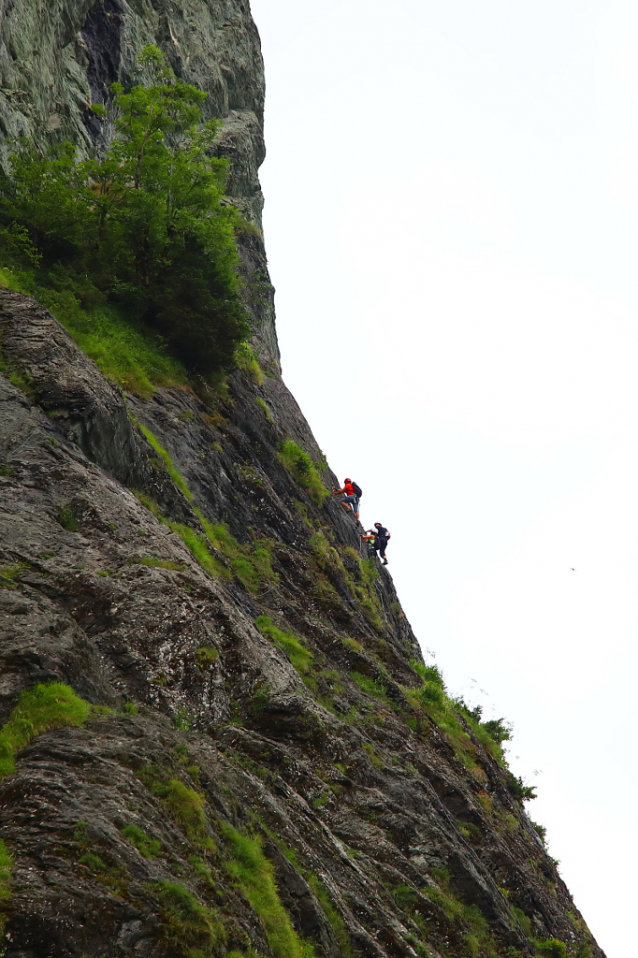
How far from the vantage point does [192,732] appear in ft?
32.6

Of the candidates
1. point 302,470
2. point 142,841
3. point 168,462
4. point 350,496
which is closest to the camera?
point 142,841

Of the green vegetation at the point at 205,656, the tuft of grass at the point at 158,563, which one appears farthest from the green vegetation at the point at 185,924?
the tuft of grass at the point at 158,563

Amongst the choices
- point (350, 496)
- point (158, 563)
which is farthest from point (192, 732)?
point (350, 496)

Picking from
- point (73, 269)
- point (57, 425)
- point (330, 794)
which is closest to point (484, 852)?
point (330, 794)

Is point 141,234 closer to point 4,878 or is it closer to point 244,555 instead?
point 244,555

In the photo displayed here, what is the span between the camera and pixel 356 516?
2962 cm

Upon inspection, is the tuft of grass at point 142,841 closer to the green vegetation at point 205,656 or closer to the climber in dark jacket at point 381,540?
the green vegetation at point 205,656

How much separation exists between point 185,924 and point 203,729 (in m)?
3.89

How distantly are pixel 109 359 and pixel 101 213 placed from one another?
6.15 meters

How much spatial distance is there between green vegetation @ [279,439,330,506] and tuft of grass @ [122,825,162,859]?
57.9 feet

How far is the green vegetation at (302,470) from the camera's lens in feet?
81.0

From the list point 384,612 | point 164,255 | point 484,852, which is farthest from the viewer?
point 384,612

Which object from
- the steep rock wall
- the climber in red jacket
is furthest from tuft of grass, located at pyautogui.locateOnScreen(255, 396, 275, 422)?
the climber in red jacket

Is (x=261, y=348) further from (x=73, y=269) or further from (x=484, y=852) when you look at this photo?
(x=484, y=852)
